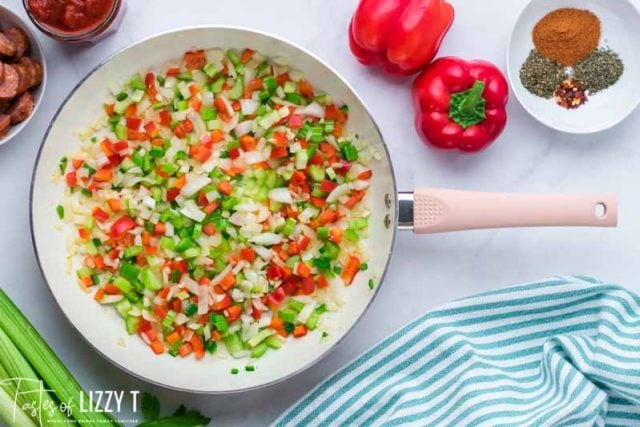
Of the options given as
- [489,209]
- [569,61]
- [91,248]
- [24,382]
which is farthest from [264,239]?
[569,61]

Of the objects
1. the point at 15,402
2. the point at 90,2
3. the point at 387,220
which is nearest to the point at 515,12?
the point at 387,220

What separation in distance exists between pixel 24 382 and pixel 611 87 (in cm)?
152

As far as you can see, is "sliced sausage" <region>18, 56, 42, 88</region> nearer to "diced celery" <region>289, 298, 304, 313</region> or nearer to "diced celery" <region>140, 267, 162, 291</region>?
"diced celery" <region>140, 267, 162, 291</region>

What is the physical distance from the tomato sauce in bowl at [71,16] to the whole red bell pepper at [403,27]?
56 centimetres

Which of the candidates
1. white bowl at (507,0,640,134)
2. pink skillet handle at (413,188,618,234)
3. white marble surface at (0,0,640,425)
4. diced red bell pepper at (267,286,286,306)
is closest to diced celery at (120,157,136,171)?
white marble surface at (0,0,640,425)

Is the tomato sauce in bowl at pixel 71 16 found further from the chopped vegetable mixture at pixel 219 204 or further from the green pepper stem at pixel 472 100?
the green pepper stem at pixel 472 100

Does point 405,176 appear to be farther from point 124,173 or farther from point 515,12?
point 124,173

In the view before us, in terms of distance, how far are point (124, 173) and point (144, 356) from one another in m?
0.43

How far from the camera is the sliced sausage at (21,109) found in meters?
2.09

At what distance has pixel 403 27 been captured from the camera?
2.08 metres

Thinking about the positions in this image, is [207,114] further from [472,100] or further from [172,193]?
[472,100]

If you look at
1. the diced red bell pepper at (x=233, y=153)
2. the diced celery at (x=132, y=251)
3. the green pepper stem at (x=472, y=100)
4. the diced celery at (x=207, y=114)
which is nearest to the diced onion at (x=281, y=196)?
the diced red bell pepper at (x=233, y=153)

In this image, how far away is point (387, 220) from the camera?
214 centimetres

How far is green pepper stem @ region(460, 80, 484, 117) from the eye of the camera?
2.05 m
